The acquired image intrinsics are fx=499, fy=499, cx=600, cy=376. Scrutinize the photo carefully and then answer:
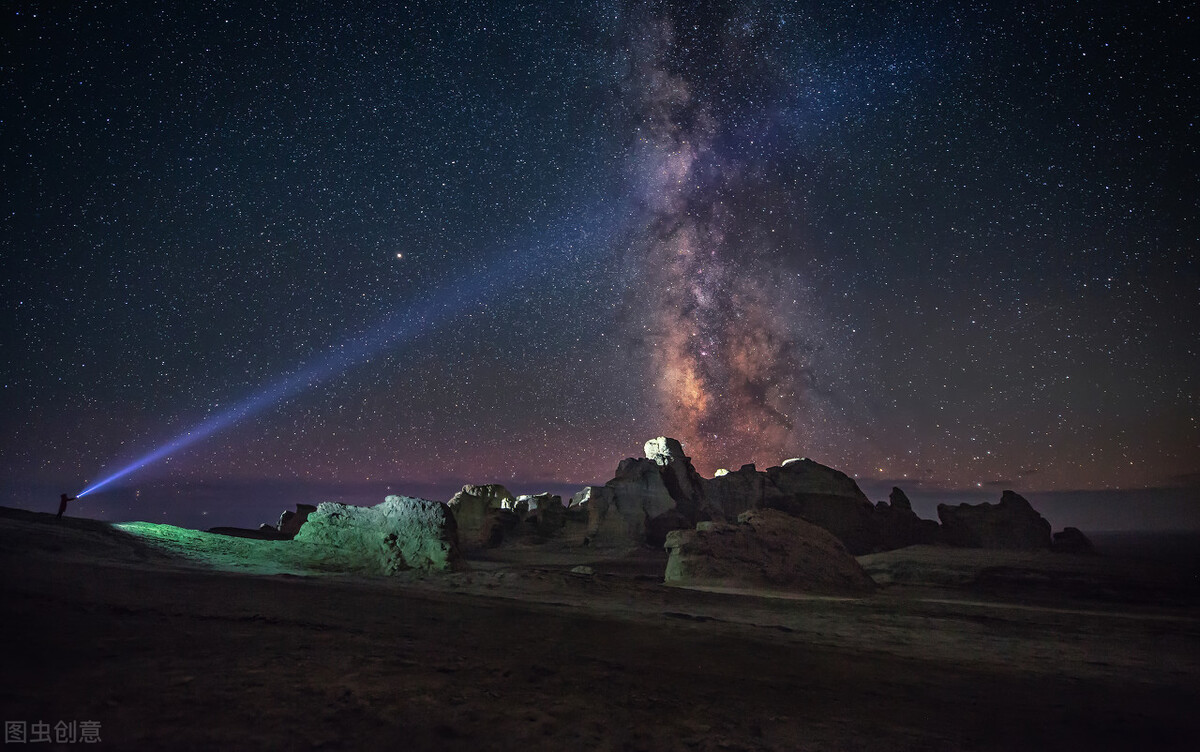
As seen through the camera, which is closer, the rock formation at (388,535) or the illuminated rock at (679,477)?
the rock formation at (388,535)

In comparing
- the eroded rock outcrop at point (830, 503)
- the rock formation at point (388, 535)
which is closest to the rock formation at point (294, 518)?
the rock formation at point (388, 535)

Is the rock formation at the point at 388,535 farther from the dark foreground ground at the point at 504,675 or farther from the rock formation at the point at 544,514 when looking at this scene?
the rock formation at the point at 544,514

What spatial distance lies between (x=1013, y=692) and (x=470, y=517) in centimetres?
4487

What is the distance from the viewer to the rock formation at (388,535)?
50.6 ft

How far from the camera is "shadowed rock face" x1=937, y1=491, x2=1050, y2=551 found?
148 feet

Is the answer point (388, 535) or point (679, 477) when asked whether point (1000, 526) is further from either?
point (388, 535)

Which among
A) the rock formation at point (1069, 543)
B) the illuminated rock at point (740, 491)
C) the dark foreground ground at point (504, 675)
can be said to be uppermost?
the illuminated rock at point (740, 491)

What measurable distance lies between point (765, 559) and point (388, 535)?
13.9 meters

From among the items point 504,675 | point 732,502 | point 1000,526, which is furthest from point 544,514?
point 504,675

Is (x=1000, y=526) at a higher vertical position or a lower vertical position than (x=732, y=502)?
lower

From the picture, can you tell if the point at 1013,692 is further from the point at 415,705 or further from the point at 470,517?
the point at 470,517

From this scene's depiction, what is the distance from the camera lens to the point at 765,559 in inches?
768

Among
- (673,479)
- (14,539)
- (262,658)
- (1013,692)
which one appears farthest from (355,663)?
(673,479)

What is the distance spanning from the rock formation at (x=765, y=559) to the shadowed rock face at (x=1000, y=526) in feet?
114
